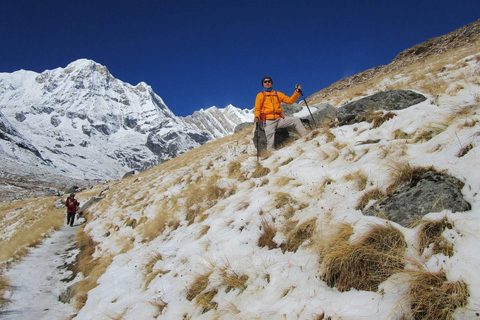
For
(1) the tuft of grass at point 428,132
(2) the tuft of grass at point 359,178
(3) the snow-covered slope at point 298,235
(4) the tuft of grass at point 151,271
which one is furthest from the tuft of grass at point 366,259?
(4) the tuft of grass at point 151,271

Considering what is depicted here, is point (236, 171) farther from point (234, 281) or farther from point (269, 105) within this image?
point (234, 281)

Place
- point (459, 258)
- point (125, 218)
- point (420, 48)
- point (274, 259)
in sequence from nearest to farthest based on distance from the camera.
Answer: point (459, 258), point (274, 259), point (125, 218), point (420, 48)

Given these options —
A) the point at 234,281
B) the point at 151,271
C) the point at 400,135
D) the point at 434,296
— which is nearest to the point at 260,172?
the point at 400,135

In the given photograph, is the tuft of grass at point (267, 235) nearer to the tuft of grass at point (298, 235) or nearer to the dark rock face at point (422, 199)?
the tuft of grass at point (298, 235)

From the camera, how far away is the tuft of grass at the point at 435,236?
2.44 m

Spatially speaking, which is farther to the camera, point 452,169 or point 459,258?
point 452,169

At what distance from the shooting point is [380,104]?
6.84 meters

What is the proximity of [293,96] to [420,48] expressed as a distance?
24623mm

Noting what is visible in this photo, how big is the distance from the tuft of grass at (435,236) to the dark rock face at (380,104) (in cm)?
462

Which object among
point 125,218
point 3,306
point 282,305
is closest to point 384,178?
point 282,305

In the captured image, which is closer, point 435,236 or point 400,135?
point 435,236

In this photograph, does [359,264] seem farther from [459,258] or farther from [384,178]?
[384,178]

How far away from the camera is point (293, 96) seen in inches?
356

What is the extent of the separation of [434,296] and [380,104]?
5.78 metres
